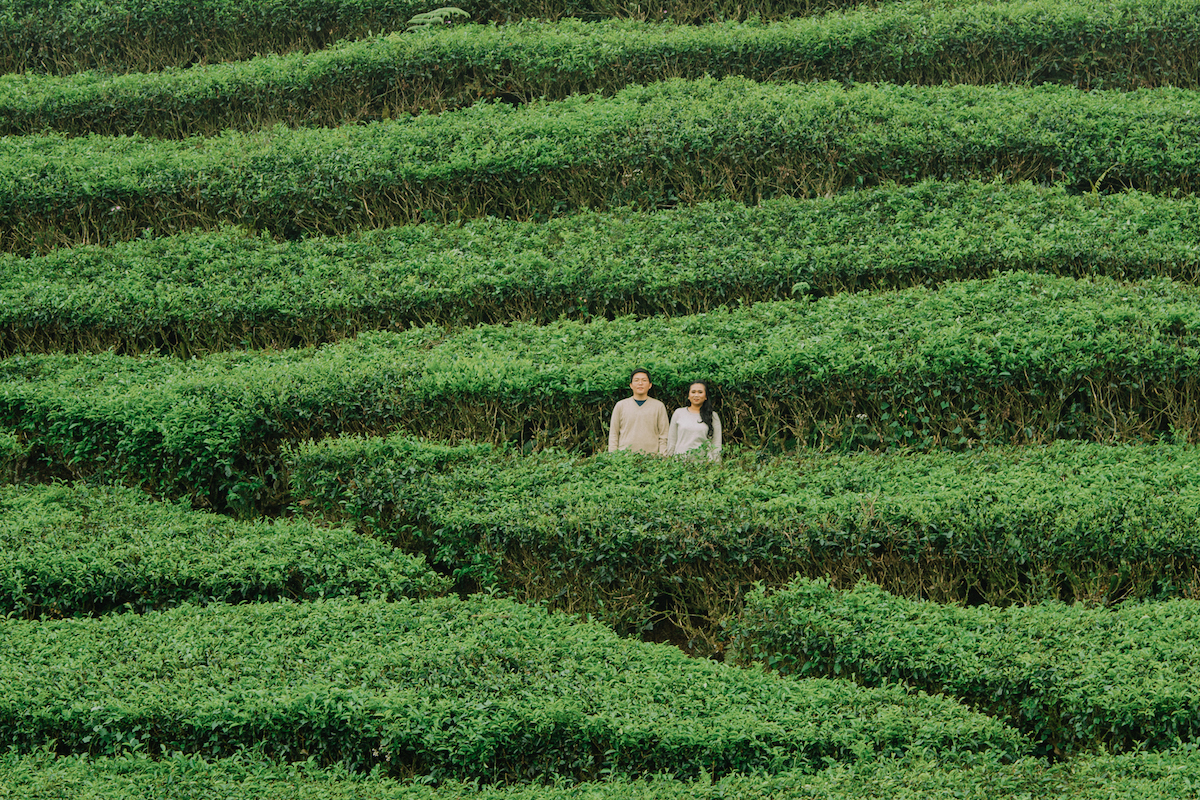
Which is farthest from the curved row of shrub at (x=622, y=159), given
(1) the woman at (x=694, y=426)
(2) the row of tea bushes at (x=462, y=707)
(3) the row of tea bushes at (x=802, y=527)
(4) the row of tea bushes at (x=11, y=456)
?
(2) the row of tea bushes at (x=462, y=707)

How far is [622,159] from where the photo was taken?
1363 centimetres

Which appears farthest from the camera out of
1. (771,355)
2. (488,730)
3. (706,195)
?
(706,195)

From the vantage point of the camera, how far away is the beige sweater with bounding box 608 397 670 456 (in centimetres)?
1016

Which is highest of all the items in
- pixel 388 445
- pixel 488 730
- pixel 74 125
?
pixel 74 125

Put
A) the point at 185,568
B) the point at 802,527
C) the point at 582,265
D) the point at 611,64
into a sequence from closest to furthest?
1. the point at 802,527
2. the point at 185,568
3. the point at 582,265
4. the point at 611,64

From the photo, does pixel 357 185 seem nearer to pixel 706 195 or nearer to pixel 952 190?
pixel 706 195

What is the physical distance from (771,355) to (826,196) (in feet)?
11.1

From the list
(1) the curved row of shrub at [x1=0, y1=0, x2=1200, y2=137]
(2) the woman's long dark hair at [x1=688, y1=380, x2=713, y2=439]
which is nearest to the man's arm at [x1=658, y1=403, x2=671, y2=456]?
(2) the woman's long dark hair at [x1=688, y1=380, x2=713, y2=439]

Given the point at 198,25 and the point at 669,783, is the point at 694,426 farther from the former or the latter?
the point at 198,25

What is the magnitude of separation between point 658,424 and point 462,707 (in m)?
3.61

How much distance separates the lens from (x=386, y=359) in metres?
11.2

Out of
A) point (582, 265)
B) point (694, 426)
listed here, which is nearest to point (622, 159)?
point (582, 265)

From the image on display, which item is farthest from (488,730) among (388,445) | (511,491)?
(388,445)

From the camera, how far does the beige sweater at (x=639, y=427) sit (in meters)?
10.2
